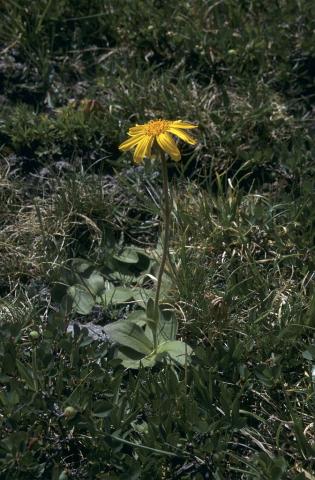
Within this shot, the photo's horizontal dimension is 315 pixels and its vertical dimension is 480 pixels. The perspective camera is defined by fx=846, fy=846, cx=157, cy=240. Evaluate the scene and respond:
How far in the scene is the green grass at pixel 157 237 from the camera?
2.66m

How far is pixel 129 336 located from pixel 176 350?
0.60 ft

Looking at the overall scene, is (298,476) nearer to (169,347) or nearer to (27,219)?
(169,347)

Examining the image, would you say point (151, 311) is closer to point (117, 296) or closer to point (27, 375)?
point (117, 296)

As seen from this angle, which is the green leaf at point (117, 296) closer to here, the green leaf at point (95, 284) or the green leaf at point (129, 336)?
the green leaf at point (95, 284)

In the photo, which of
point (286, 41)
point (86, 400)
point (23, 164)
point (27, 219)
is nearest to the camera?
point (86, 400)

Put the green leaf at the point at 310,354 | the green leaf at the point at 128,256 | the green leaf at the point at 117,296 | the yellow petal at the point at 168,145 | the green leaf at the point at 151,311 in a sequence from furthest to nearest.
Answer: the green leaf at the point at 128,256 → the green leaf at the point at 117,296 → the green leaf at the point at 151,311 → the green leaf at the point at 310,354 → the yellow petal at the point at 168,145

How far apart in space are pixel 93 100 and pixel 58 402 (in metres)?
1.66

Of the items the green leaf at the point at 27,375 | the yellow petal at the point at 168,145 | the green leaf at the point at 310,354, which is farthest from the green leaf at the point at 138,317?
the yellow petal at the point at 168,145

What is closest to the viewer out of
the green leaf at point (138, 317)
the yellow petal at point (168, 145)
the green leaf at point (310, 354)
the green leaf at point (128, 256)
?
the yellow petal at point (168, 145)

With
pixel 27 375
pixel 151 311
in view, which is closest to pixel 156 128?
pixel 151 311

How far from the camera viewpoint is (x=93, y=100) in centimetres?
391

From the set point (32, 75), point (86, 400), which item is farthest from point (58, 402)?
point (32, 75)

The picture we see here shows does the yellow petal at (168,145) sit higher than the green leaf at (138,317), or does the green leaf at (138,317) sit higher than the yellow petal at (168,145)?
the yellow petal at (168,145)

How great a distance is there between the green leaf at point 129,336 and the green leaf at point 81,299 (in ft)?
0.64
